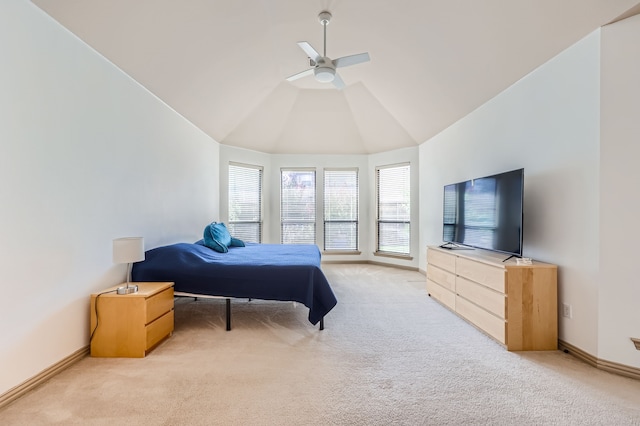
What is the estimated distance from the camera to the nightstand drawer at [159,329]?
8.53 ft

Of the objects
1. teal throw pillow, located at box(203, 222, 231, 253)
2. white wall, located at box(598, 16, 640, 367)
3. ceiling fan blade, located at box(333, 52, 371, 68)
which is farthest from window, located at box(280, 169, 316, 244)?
white wall, located at box(598, 16, 640, 367)

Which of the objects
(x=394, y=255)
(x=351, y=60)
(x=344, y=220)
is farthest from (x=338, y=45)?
(x=394, y=255)

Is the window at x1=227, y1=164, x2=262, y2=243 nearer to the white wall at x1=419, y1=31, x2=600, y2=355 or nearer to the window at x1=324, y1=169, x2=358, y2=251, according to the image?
the window at x1=324, y1=169, x2=358, y2=251

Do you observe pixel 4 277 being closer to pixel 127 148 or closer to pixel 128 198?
pixel 128 198

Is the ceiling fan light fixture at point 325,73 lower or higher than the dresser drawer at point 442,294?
higher

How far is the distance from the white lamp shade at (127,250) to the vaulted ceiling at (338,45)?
68.4 inches

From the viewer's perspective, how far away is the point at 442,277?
12.8 feet

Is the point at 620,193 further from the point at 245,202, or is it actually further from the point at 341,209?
the point at 245,202

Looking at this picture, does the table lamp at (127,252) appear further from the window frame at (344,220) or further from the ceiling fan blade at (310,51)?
the window frame at (344,220)

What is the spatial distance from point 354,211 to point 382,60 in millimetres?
3617

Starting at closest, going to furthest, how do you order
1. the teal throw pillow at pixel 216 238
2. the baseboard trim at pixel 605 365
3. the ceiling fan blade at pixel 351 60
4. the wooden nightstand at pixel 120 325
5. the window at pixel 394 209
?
the baseboard trim at pixel 605 365 < the wooden nightstand at pixel 120 325 < the ceiling fan blade at pixel 351 60 < the teal throw pillow at pixel 216 238 < the window at pixel 394 209

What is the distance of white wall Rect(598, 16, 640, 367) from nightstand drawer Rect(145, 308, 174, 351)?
12.1 ft

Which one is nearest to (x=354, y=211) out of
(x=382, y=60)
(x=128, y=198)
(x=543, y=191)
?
(x=382, y=60)

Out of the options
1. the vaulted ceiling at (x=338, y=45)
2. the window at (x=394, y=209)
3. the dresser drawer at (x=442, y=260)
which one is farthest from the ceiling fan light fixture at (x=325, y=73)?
the window at (x=394, y=209)
